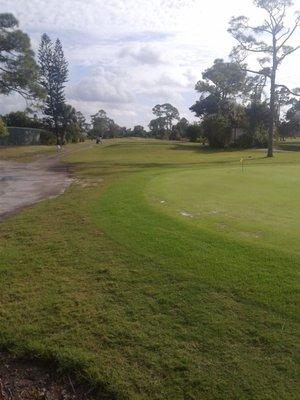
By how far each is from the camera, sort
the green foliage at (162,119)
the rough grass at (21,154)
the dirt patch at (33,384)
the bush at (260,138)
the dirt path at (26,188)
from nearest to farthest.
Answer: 1. the dirt patch at (33,384)
2. the dirt path at (26,188)
3. the rough grass at (21,154)
4. the bush at (260,138)
5. the green foliage at (162,119)

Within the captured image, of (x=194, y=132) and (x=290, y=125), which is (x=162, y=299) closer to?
(x=194, y=132)

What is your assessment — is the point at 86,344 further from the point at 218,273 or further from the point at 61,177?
the point at 61,177

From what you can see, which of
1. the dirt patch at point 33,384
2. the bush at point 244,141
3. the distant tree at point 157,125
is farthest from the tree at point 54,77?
the dirt patch at point 33,384

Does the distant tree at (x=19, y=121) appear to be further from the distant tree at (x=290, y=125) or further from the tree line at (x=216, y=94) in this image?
the distant tree at (x=290, y=125)

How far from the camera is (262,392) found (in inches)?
159

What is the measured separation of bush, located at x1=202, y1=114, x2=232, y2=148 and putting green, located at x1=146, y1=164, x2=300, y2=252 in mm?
36787

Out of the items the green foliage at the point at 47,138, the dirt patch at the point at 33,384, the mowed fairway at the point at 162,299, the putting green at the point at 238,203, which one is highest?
the green foliage at the point at 47,138

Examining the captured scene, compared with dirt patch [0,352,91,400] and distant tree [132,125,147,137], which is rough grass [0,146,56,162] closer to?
dirt patch [0,352,91,400]

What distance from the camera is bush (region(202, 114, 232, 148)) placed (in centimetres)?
5238

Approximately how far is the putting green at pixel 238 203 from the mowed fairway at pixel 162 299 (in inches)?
2.3

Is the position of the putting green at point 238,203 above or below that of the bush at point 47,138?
below

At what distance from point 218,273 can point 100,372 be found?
2517 mm

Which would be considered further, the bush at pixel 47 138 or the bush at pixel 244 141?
the bush at pixel 47 138

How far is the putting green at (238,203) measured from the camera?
8.00 metres
